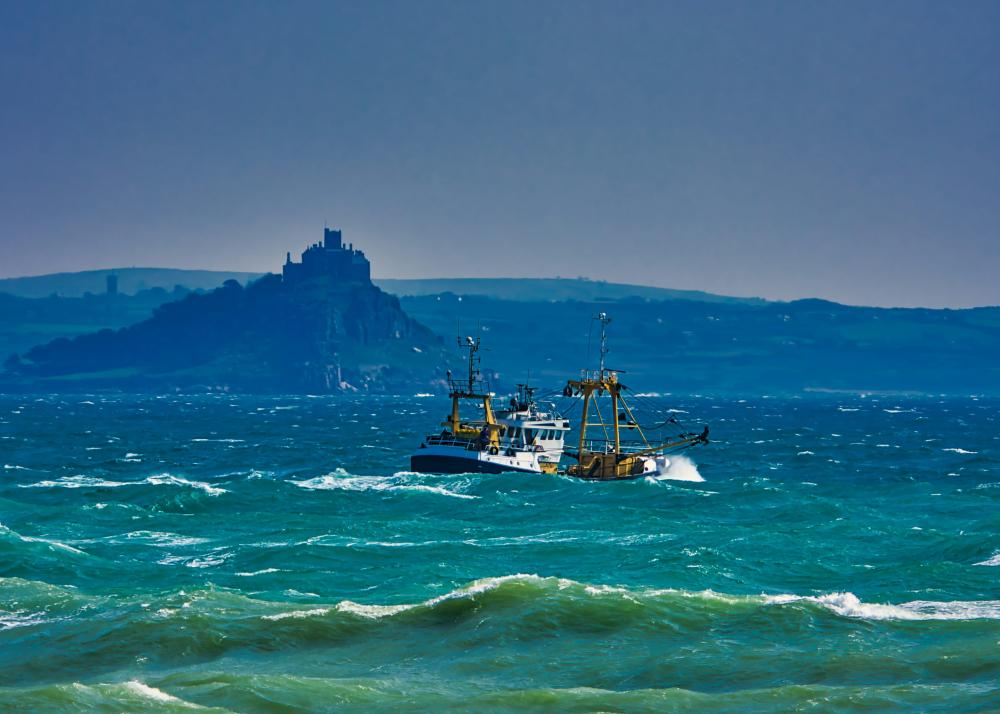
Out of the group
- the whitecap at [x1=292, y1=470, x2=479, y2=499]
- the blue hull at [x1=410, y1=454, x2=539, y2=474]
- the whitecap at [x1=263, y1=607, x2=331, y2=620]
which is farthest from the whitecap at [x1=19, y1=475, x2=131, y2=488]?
the whitecap at [x1=263, y1=607, x2=331, y2=620]

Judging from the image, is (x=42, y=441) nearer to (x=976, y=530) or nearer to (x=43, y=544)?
(x=43, y=544)

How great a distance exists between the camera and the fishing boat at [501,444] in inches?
3595

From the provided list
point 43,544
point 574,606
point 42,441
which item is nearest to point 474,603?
point 574,606

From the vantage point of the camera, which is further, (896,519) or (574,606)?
(896,519)

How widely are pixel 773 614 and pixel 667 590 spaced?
4.82 metres

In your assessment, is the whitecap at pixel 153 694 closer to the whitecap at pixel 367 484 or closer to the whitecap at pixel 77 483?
the whitecap at pixel 367 484

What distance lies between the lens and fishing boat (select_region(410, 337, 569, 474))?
91312 mm

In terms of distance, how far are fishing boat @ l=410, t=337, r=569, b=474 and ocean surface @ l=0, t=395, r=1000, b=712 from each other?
91.4 inches

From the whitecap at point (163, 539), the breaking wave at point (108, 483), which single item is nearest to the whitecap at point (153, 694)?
the whitecap at point (163, 539)

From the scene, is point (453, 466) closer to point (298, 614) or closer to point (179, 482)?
point (179, 482)

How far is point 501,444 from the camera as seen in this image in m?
93.8

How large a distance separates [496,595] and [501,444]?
54912mm

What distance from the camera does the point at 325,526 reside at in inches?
2440

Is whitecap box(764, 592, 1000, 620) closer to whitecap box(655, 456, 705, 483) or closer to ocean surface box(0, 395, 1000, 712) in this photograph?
ocean surface box(0, 395, 1000, 712)
